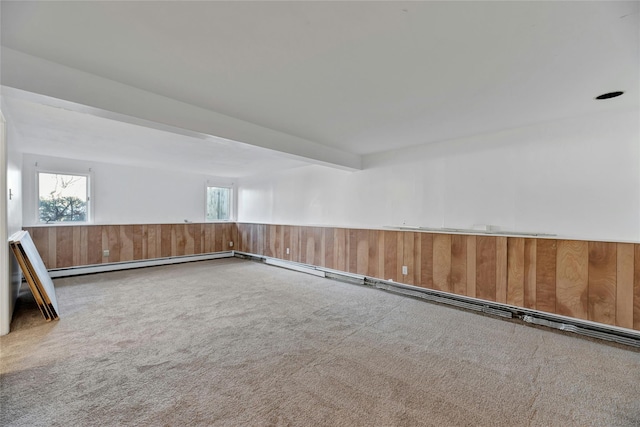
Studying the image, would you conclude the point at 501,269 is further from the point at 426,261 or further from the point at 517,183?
the point at 517,183

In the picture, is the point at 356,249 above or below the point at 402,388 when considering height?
above

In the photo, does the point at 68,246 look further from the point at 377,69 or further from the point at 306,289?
the point at 377,69

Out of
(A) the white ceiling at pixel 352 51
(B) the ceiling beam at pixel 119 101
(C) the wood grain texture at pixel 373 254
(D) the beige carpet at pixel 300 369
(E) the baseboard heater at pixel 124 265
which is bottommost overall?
(D) the beige carpet at pixel 300 369

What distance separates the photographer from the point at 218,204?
774 centimetres

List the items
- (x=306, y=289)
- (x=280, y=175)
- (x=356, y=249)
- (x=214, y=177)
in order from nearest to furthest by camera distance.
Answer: (x=306, y=289)
(x=356, y=249)
(x=280, y=175)
(x=214, y=177)

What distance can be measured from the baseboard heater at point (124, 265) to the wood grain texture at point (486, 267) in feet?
20.1

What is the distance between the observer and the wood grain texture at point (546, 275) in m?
3.02

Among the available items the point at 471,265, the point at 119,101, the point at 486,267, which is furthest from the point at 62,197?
the point at 486,267

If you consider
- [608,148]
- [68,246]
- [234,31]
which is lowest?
[68,246]

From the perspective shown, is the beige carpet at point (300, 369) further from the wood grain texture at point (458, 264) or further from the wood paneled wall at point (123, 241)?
the wood paneled wall at point (123, 241)

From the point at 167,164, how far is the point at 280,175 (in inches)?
98.7

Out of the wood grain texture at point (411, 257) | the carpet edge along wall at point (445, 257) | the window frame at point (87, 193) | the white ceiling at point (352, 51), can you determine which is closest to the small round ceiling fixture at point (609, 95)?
the white ceiling at point (352, 51)

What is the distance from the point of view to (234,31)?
1.58m

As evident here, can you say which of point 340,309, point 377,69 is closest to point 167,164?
point 340,309
